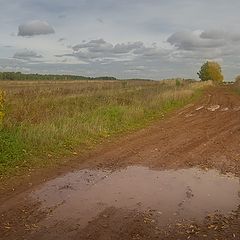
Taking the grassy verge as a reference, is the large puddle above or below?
below

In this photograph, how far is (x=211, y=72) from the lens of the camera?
109438mm

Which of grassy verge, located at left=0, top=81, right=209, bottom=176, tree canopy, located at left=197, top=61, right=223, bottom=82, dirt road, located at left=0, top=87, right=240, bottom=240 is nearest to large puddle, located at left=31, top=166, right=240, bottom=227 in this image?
dirt road, located at left=0, top=87, right=240, bottom=240

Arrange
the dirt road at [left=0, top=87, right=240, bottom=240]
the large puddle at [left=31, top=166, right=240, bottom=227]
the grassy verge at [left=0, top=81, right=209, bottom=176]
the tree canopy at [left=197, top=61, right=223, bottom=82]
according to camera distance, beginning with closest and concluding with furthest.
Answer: the dirt road at [left=0, top=87, right=240, bottom=240]
the large puddle at [left=31, top=166, right=240, bottom=227]
the grassy verge at [left=0, top=81, right=209, bottom=176]
the tree canopy at [left=197, top=61, right=223, bottom=82]

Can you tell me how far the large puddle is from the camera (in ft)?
23.6

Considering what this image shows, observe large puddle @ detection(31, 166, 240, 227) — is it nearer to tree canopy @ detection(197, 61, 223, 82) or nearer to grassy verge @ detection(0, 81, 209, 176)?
grassy verge @ detection(0, 81, 209, 176)

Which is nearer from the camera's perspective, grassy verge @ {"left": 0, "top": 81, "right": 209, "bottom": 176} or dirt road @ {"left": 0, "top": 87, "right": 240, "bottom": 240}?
dirt road @ {"left": 0, "top": 87, "right": 240, "bottom": 240}

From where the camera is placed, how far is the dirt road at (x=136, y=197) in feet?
20.8

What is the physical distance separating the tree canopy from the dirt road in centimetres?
9780

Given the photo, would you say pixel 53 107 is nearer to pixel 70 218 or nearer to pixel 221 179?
pixel 221 179

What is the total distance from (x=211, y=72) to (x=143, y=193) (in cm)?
10421

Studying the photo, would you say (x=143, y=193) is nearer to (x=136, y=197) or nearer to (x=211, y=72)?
(x=136, y=197)

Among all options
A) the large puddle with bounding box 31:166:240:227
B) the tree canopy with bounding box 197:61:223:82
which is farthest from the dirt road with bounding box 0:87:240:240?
the tree canopy with bounding box 197:61:223:82

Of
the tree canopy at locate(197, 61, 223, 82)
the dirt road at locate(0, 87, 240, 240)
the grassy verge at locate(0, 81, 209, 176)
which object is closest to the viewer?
the dirt road at locate(0, 87, 240, 240)

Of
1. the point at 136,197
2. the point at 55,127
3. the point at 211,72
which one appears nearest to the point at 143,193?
the point at 136,197
